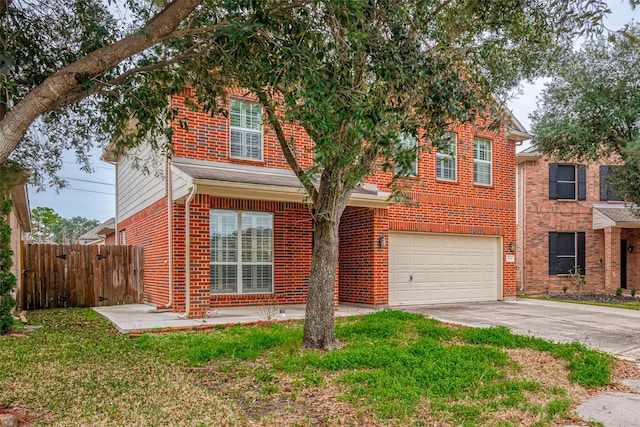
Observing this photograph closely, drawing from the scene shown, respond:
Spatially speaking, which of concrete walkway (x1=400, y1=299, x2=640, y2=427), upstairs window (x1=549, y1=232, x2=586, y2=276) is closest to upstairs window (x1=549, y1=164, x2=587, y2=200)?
upstairs window (x1=549, y1=232, x2=586, y2=276)

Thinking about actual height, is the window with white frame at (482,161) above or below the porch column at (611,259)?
above

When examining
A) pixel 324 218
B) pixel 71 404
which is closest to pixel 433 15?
pixel 324 218

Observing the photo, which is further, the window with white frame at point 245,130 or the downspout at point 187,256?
the window with white frame at point 245,130

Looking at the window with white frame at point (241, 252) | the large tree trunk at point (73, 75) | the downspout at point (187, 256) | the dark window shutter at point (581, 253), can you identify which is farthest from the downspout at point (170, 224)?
the dark window shutter at point (581, 253)

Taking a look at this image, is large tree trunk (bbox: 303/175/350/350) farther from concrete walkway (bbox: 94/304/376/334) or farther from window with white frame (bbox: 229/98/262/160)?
window with white frame (bbox: 229/98/262/160)

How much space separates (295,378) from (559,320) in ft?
22.7

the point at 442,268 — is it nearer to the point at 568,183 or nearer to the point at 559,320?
the point at 559,320

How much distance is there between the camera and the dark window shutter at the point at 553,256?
1809 centimetres

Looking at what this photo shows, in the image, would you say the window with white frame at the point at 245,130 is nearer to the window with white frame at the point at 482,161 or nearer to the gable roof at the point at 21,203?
the gable roof at the point at 21,203

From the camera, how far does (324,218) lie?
6496mm

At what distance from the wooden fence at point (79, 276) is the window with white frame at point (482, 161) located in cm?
992

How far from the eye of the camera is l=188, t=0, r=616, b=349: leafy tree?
4.79 metres

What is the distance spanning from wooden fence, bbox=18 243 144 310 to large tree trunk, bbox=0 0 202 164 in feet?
28.8

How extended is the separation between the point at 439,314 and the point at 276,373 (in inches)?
242
